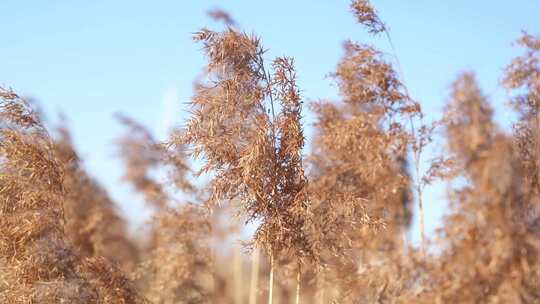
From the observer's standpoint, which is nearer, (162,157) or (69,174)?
(162,157)

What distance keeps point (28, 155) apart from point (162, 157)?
145 inches

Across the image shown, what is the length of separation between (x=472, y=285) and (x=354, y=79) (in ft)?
16.1

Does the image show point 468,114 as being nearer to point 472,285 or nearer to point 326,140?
point 472,285

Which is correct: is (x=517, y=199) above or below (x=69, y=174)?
below

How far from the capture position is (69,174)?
41.2 ft

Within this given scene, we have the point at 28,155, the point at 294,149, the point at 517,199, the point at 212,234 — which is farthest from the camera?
the point at 212,234

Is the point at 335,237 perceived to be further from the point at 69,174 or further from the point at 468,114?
the point at 69,174

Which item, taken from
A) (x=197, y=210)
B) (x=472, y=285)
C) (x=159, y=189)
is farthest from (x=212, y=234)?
(x=472, y=285)

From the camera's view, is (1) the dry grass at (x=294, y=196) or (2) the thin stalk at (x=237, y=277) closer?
(1) the dry grass at (x=294, y=196)

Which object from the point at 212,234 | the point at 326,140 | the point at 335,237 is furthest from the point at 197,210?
the point at 335,237

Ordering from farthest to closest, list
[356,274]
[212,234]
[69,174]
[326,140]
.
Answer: [69,174] < [212,234] < [326,140] < [356,274]

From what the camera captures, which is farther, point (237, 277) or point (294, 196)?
point (237, 277)

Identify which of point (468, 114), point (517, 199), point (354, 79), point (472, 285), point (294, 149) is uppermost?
point (354, 79)

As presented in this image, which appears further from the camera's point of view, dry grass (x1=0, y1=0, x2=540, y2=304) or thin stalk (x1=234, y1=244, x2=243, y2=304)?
thin stalk (x1=234, y1=244, x2=243, y2=304)
